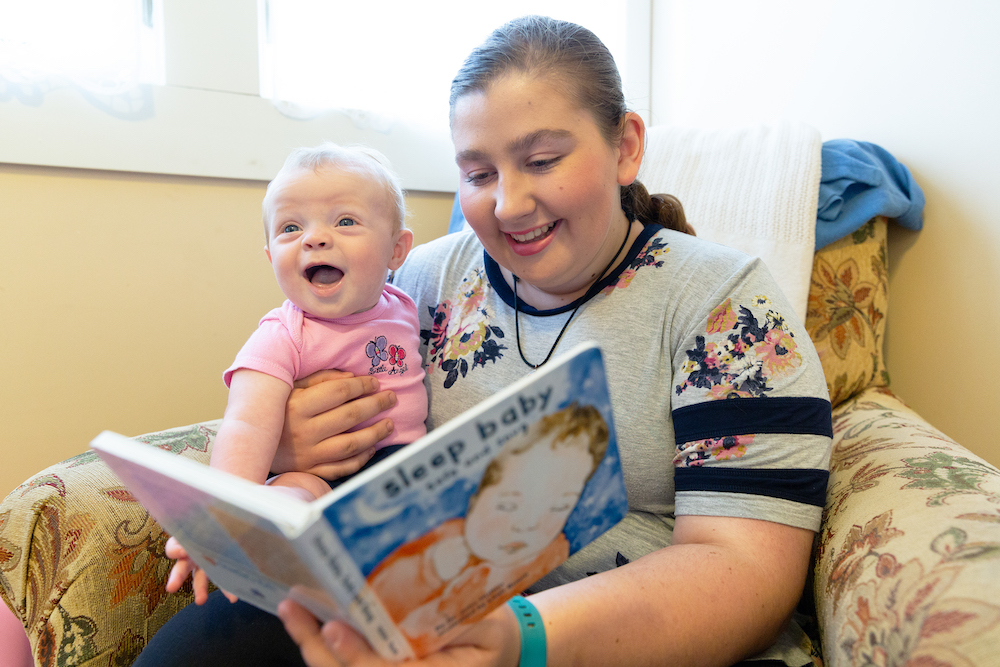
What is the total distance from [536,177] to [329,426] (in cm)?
43

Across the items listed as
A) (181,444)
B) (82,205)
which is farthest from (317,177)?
(82,205)

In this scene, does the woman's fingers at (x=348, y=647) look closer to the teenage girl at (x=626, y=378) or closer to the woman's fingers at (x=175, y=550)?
the teenage girl at (x=626, y=378)

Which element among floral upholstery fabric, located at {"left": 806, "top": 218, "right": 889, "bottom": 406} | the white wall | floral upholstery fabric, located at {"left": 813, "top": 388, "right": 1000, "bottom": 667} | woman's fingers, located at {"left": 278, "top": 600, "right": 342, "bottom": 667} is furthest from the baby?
the white wall

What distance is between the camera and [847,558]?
28.5 inches

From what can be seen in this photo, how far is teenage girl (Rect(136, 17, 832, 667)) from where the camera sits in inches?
26.5

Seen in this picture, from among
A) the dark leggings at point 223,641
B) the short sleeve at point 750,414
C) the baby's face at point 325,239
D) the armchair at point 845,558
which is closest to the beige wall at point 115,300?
the armchair at point 845,558

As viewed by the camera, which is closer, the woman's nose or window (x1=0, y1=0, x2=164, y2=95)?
the woman's nose

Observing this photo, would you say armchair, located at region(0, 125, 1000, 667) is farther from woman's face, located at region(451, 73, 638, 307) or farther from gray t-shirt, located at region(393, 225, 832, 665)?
woman's face, located at region(451, 73, 638, 307)

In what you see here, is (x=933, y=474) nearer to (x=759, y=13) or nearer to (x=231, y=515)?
(x=231, y=515)

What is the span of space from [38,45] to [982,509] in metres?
1.65

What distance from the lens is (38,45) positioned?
1263mm

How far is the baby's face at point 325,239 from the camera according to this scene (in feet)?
3.00

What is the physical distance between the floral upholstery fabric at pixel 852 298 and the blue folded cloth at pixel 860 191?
0.04 meters

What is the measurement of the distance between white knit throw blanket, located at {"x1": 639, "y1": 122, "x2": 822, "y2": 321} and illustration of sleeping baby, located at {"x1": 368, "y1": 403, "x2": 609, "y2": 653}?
0.91 meters
